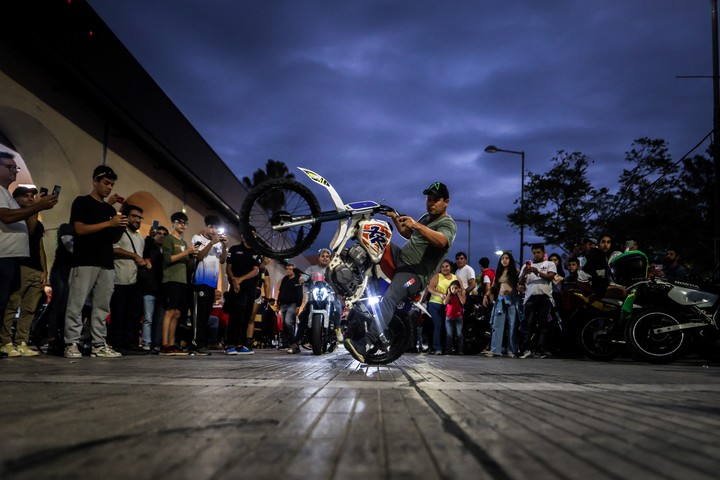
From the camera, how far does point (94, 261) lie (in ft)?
18.3

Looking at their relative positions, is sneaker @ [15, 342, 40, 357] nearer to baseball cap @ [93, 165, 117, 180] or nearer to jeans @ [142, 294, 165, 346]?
jeans @ [142, 294, 165, 346]

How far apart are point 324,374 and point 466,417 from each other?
1.99 metres

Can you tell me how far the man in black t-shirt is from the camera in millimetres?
7691

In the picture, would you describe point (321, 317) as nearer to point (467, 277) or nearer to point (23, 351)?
point (23, 351)

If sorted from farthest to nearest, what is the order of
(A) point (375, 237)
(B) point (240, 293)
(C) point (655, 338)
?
1. (B) point (240, 293)
2. (C) point (655, 338)
3. (A) point (375, 237)

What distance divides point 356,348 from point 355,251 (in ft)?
3.06

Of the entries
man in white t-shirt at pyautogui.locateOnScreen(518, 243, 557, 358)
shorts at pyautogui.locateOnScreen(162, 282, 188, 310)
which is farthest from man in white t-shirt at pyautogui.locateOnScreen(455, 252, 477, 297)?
shorts at pyautogui.locateOnScreen(162, 282, 188, 310)

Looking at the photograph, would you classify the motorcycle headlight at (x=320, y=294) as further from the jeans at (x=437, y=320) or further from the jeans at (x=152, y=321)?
the jeans at (x=437, y=320)

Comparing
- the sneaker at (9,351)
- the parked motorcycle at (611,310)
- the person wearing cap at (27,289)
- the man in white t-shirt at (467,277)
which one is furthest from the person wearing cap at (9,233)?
the man in white t-shirt at (467,277)

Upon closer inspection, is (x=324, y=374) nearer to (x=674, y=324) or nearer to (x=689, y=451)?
(x=689, y=451)

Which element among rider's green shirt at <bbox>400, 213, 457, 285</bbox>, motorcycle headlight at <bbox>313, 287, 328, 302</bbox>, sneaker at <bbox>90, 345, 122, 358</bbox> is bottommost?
sneaker at <bbox>90, 345, 122, 358</bbox>

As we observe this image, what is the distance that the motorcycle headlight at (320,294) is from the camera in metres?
8.30

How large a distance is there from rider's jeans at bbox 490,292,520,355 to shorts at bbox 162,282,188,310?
5304mm

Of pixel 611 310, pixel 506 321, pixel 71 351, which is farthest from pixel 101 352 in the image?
pixel 611 310
